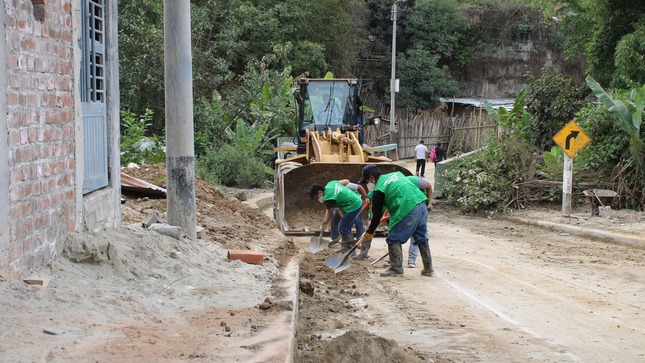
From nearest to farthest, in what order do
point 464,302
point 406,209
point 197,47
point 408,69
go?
point 464,302 → point 406,209 → point 197,47 → point 408,69

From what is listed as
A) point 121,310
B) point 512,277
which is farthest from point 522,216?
point 121,310

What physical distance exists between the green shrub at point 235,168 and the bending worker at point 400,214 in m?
13.2

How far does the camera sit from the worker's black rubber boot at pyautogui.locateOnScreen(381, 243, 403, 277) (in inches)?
456

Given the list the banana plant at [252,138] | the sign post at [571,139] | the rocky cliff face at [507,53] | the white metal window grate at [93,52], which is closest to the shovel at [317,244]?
the white metal window grate at [93,52]

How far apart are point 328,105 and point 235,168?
6.77 meters

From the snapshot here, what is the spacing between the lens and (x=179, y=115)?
10.2 m

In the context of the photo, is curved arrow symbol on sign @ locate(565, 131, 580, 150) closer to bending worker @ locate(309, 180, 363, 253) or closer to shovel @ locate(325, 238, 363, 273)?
bending worker @ locate(309, 180, 363, 253)

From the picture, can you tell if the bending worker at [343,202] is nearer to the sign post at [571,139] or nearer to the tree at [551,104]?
the sign post at [571,139]

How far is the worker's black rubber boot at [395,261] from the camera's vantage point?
11570 mm

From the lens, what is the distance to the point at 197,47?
31.4 meters

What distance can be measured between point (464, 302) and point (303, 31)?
3079 cm

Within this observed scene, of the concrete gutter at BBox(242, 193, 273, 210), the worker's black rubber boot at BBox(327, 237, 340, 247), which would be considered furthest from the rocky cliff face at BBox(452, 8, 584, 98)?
the worker's black rubber boot at BBox(327, 237, 340, 247)

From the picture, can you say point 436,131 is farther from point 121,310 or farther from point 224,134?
point 121,310

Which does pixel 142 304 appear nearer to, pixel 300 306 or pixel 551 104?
pixel 300 306
